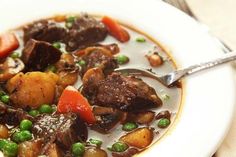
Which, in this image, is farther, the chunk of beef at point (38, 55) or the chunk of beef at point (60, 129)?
the chunk of beef at point (38, 55)

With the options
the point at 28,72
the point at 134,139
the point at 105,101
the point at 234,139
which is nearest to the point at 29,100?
the point at 28,72

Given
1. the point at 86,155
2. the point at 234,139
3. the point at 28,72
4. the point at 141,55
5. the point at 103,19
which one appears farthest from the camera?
the point at 103,19

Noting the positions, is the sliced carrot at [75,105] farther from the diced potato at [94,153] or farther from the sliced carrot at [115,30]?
the sliced carrot at [115,30]

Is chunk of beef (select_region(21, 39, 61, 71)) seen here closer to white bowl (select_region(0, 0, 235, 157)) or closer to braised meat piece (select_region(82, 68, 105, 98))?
braised meat piece (select_region(82, 68, 105, 98))

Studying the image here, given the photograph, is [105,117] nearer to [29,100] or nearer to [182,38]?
[29,100]

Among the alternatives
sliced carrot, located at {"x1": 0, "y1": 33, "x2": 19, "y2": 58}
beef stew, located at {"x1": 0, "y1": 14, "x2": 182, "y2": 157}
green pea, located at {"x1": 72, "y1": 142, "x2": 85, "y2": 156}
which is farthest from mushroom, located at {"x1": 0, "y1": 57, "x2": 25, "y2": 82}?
green pea, located at {"x1": 72, "y1": 142, "x2": 85, "y2": 156}

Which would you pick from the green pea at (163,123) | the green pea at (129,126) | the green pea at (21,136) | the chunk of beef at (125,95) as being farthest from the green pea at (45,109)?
the green pea at (163,123)
